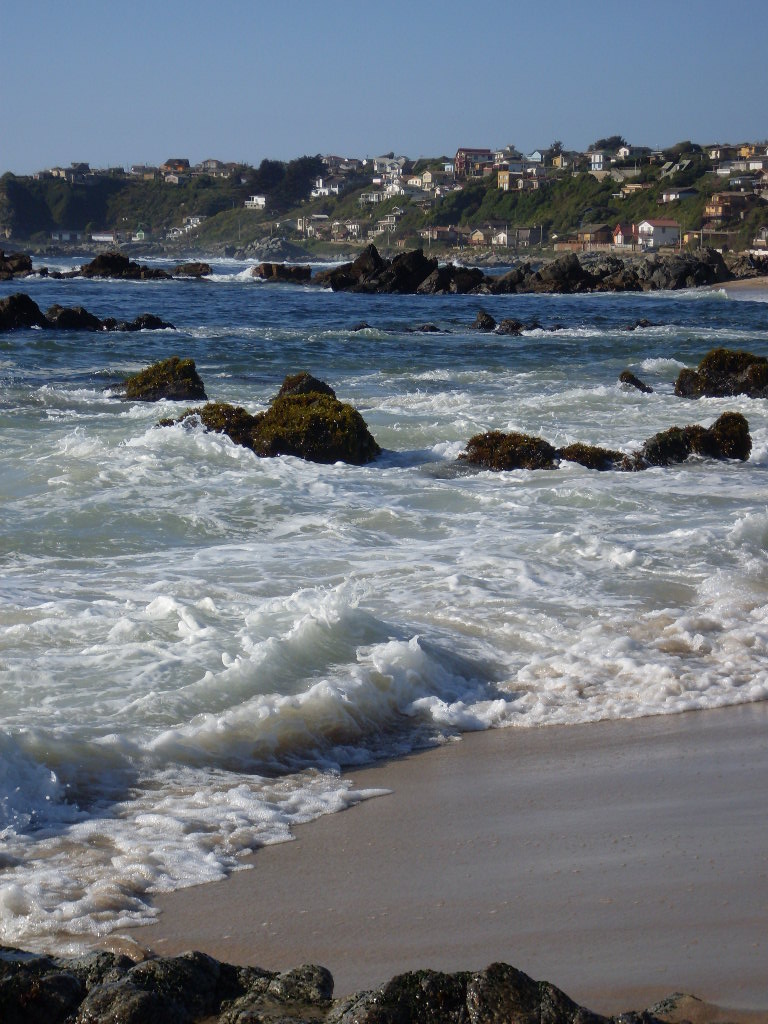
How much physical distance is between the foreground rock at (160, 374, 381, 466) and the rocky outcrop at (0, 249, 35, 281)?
52.2 meters

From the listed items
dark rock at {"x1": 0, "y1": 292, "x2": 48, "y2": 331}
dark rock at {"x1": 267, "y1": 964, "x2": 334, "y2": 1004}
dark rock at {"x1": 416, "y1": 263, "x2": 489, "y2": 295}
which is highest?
dark rock at {"x1": 416, "y1": 263, "x2": 489, "y2": 295}

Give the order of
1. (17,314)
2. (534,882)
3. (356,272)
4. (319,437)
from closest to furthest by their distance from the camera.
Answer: (534,882), (319,437), (17,314), (356,272)

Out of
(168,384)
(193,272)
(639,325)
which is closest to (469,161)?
(193,272)

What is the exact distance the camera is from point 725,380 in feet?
59.4

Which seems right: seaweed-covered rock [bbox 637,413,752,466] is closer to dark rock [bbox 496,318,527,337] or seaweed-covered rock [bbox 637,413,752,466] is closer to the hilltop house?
dark rock [bbox 496,318,527,337]

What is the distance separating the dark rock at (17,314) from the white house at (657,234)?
7611 centimetres

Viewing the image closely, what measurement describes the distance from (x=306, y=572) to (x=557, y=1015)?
537cm

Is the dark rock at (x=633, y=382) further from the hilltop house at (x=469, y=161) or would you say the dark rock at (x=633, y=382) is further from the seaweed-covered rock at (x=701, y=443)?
the hilltop house at (x=469, y=161)

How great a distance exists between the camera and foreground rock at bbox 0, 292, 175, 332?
100 feet

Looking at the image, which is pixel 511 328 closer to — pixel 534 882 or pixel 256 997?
pixel 534 882

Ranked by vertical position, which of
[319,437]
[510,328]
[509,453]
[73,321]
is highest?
[73,321]

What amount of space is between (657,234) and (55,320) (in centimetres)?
7691

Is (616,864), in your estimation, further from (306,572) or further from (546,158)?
(546,158)

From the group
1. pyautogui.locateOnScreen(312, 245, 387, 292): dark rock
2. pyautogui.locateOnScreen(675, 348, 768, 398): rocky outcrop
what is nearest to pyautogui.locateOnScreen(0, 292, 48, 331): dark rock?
pyautogui.locateOnScreen(675, 348, 768, 398): rocky outcrop
